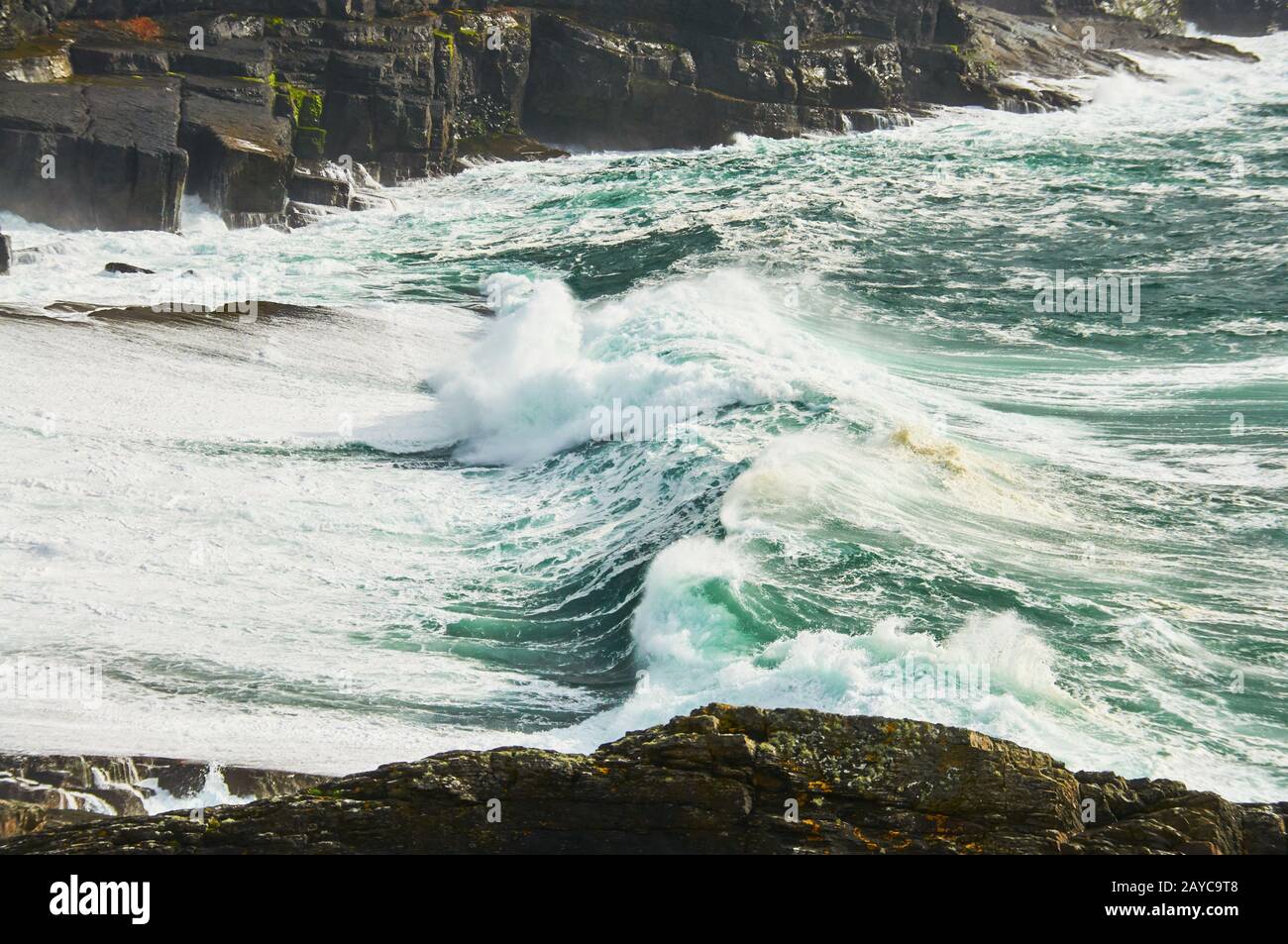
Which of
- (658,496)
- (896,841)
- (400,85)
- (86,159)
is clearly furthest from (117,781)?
(400,85)

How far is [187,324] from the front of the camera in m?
19.6

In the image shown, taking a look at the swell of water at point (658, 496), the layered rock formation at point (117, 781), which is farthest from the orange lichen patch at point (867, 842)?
the layered rock formation at point (117, 781)

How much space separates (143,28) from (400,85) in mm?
5811

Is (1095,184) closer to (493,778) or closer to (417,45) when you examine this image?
(417,45)

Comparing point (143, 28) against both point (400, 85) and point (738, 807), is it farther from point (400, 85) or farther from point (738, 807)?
point (738, 807)

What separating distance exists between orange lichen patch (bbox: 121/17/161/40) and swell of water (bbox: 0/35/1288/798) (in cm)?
604

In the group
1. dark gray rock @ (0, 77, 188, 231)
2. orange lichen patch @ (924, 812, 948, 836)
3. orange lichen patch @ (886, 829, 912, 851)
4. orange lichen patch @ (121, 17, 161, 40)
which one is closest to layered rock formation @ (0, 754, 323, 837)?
orange lichen patch @ (886, 829, 912, 851)

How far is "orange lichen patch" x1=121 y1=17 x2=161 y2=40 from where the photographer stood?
29.7m

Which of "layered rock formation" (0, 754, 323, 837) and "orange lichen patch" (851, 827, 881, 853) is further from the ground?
"orange lichen patch" (851, 827, 881, 853)

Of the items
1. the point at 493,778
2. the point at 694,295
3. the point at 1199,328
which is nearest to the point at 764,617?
the point at 493,778

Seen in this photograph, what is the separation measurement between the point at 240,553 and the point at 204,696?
2820mm

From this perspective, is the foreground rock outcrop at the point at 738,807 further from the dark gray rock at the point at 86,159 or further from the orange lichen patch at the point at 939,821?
the dark gray rock at the point at 86,159

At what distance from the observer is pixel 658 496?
44.6 ft

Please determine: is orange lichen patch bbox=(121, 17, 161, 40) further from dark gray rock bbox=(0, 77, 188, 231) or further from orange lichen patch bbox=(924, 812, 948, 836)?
orange lichen patch bbox=(924, 812, 948, 836)
